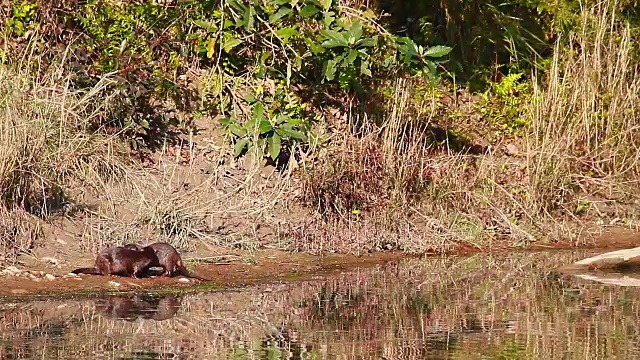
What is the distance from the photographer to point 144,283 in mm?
8711

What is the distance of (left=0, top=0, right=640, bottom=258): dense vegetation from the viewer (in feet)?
35.0

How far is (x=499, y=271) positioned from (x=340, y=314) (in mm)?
2462

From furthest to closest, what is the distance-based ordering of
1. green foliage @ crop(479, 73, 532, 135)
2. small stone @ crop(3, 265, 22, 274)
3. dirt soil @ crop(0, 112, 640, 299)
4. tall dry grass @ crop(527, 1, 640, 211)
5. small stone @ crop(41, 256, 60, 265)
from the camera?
green foliage @ crop(479, 73, 532, 135)
tall dry grass @ crop(527, 1, 640, 211)
small stone @ crop(41, 256, 60, 265)
dirt soil @ crop(0, 112, 640, 299)
small stone @ crop(3, 265, 22, 274)

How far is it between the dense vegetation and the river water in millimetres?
1547

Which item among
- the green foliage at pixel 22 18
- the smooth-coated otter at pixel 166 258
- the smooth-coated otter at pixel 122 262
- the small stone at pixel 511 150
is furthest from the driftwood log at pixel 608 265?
the green foliage at pixel 22 18

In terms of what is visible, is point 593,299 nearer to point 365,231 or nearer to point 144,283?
point 365,231

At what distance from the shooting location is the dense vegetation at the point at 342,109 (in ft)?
35.0

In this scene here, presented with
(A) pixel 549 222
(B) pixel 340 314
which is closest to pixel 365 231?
(A) pixel 549 222

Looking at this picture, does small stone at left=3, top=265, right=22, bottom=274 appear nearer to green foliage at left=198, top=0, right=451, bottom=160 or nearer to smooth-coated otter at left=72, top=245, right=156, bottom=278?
smooth-coated otter at left=72, top=245, right=156, bottom=278

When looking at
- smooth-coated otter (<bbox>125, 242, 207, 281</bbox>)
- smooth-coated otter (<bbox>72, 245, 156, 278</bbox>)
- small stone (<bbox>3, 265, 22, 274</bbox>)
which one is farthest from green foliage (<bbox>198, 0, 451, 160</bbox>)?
small stone (<bbox>3, 265, 22, 274</bbox>)

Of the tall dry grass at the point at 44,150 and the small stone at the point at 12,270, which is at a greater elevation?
the tall dry grass at the point at 44,150

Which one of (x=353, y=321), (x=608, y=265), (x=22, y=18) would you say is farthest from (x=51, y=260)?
(x=608, y=265)

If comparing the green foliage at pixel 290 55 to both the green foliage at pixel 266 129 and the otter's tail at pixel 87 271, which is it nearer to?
the green foliage at pixel 266 129

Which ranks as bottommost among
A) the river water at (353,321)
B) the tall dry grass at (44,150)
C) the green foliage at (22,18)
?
the river water at (353,321)
